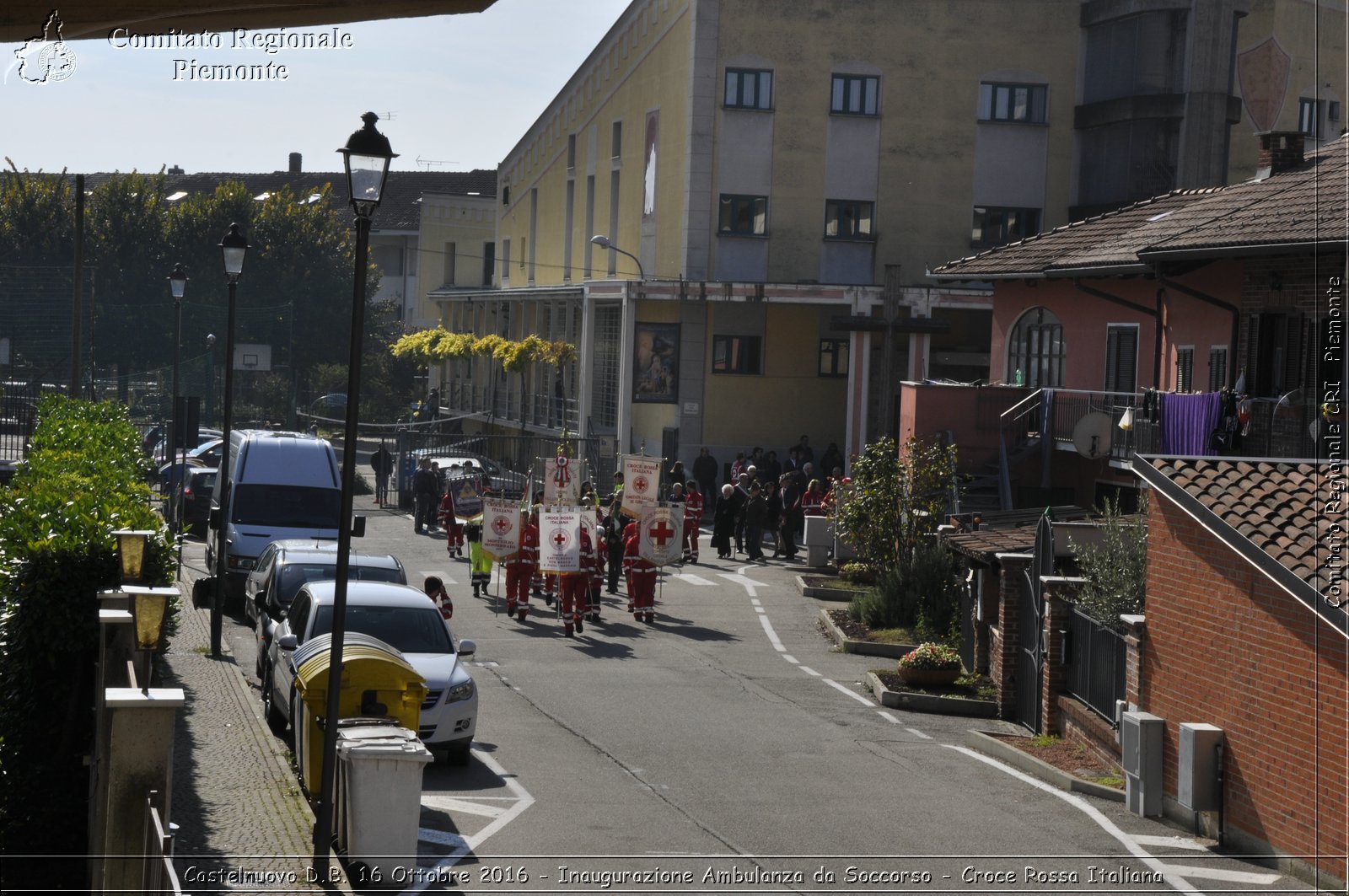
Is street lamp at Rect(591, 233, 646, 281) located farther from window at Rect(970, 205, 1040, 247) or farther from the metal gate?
the metal gate

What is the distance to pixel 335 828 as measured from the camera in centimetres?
1126

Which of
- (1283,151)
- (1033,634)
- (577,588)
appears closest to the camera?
(1033,634)

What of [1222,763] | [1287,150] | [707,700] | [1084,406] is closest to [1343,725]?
[1222,763]

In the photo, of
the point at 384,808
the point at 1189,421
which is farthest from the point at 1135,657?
the point at 1189,421

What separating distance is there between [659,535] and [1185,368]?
9.56m

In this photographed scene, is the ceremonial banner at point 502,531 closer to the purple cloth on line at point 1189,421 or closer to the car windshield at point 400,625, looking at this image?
the car windshield at point 400,625

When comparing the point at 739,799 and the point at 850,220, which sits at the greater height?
the point at 850,220

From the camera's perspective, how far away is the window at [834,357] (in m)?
45.9

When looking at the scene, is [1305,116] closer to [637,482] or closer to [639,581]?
[637,482]

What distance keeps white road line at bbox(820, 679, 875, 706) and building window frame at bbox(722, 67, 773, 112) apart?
27539 millimetres

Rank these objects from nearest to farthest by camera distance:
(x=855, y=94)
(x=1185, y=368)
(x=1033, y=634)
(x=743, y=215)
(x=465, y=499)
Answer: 1. (x=1033, y=634)
2. (x=1185, y=368)
3. (x=465, y=499)
4. (x=743, y=215)
5. (x=855, y=94)

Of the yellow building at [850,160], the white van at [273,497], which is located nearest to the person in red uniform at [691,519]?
the white van at [273,497]

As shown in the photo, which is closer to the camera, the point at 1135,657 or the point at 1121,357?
the point at 1135,657

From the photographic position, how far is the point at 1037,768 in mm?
15461
